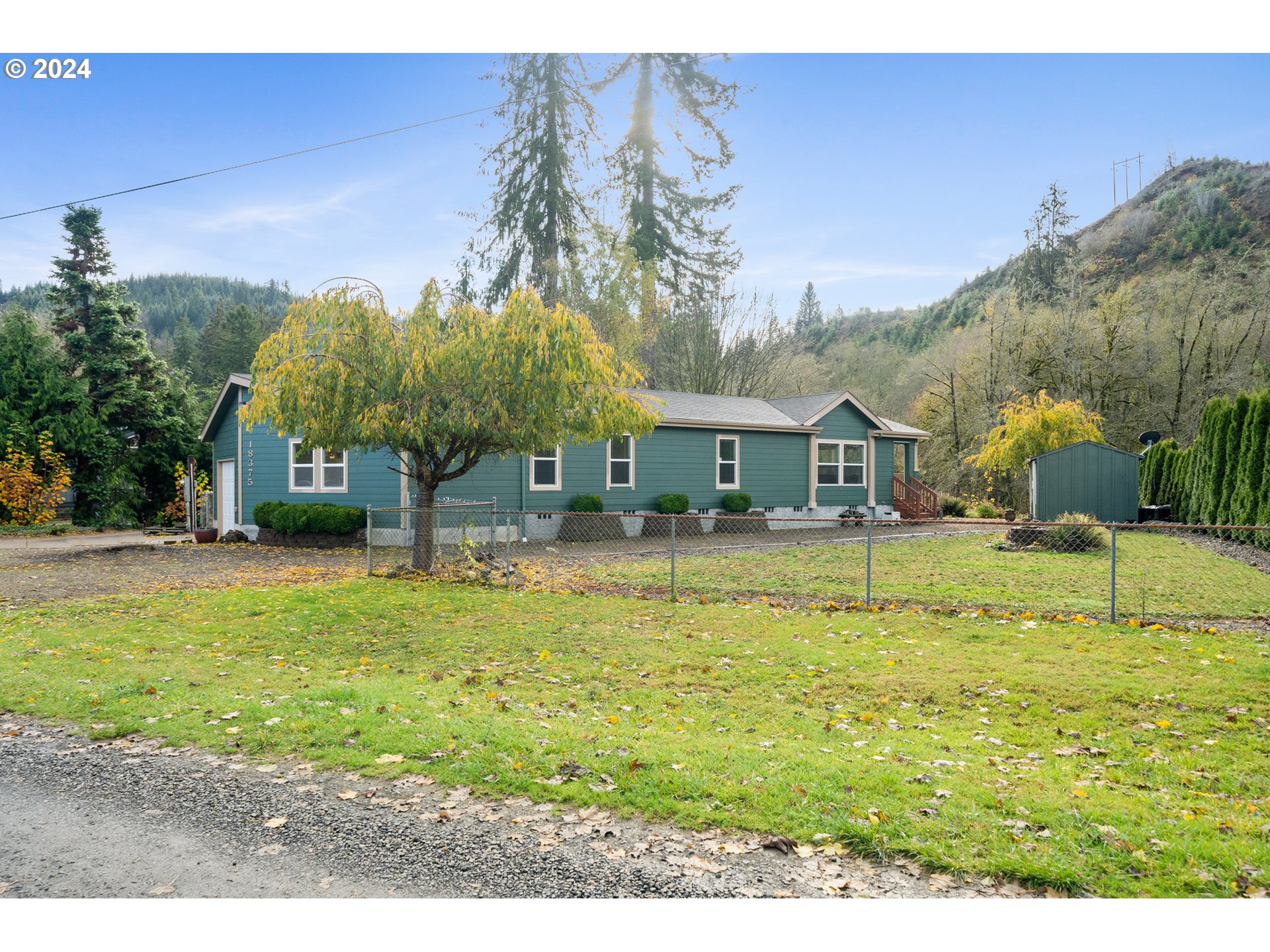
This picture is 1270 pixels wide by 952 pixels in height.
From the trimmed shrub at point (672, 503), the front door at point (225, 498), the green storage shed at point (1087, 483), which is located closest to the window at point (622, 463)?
the trimmed shrub at point (672, 503)

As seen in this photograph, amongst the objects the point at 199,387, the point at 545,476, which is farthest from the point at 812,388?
the point at 199,387

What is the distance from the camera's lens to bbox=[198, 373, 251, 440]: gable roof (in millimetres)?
17611

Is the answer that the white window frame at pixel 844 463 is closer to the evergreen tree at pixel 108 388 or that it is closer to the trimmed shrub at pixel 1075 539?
the trimmed shrub at pixel 1075 539

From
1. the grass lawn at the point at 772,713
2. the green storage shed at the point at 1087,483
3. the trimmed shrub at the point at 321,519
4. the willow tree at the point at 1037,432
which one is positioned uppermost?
the willow tree at the point at 1037,432

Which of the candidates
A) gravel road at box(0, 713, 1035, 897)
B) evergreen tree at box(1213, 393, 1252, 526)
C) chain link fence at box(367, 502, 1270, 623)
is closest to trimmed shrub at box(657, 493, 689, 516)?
chain link fence at box(367, 502, 1270, 623)

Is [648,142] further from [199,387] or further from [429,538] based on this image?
[199,387]

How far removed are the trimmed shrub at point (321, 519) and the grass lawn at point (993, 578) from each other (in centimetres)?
635

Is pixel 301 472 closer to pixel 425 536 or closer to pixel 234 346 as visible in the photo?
pixel 425 536

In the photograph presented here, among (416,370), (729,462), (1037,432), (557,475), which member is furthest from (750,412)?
(416,370)

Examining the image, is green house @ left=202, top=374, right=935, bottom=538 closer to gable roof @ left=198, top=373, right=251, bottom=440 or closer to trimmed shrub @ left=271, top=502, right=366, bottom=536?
gable roof @ left=198, top=373, right=251, bottom=440

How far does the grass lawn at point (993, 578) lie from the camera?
912 cm

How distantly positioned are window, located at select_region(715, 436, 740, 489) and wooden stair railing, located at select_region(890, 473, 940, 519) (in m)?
6.14

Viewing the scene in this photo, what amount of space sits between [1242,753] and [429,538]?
1003 cm

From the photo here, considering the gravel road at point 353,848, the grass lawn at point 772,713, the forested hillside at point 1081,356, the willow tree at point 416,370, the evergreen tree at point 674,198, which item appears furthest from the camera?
the evergreen tree at point 674,198
